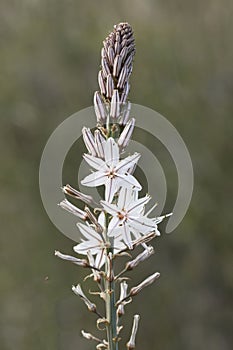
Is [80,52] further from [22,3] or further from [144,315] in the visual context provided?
[144,315]

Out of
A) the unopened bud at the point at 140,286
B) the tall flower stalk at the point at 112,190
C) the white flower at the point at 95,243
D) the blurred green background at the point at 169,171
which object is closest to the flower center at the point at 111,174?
the tall flower stalk at the point at 112,190

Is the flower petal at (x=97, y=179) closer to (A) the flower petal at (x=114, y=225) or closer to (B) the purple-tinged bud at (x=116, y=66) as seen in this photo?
(A) the flower petal at (x=114, y=225)

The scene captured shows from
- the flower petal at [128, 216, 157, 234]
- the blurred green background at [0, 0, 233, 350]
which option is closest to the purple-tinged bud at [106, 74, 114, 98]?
the flower petal at [128, 216, 157, 234]

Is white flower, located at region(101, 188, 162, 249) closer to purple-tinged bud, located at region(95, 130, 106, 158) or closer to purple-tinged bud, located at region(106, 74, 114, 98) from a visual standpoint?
purple-tinged bud, located at region(95, 130, 106, 158)

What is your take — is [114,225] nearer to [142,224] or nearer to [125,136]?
[142,224]

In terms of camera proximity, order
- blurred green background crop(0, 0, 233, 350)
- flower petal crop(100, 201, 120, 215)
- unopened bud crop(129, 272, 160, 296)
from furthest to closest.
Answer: blurred green background crop(0, 0, 233, 350) < unopened bud crop(129, 272, 160, 296) < flower petal crop(100, 201, 120, 215)

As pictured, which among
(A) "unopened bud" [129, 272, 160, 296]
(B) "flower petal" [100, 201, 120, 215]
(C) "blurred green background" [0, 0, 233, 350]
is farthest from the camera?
(C) "blurred green background" [0, 0, 233, 350]

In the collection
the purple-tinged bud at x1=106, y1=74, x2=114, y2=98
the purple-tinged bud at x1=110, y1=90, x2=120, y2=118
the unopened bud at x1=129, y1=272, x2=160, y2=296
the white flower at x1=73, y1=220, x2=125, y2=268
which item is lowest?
the unopened bud at x1=129, y1=272, x2=160, y2=296

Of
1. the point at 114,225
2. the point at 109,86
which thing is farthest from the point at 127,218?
the point at 109,86
